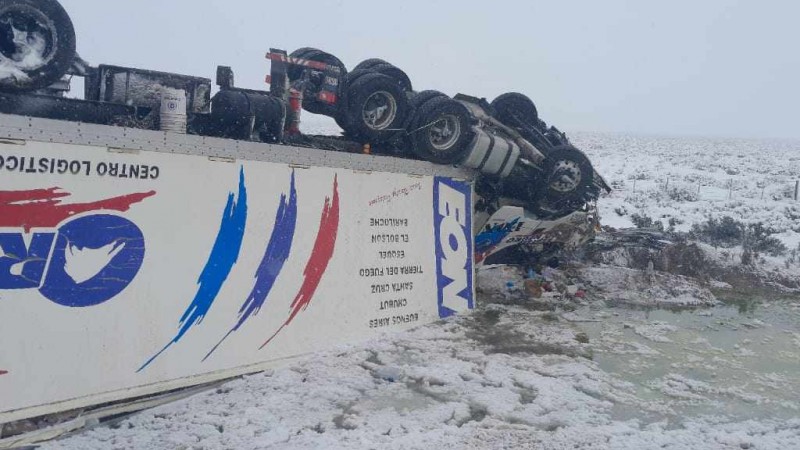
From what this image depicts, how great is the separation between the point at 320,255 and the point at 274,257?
59cm

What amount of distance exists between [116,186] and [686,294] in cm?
878

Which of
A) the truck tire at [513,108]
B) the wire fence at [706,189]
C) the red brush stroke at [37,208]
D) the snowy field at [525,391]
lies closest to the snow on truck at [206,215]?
the red brush stroke at [37,208]

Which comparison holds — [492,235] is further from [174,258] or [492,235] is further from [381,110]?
[174,258]

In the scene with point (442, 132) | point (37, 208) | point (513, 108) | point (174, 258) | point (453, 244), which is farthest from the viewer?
point (513, 108)

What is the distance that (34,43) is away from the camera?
4.57m

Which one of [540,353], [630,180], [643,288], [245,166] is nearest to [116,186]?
[245,166]

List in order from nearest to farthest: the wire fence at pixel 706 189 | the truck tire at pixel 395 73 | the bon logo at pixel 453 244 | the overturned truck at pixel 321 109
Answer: the overturned truck at pixel 321 109
the truck tire at pixel 395 73
the bon logo at pixel 453 244
the wire fence at pixel 706 189

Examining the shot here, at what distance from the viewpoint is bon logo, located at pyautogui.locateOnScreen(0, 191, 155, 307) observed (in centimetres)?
405

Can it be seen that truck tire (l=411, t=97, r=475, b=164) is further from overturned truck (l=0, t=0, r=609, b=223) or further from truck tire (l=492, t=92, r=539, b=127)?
truck tire (l=492, t=92, r=539, b=127)

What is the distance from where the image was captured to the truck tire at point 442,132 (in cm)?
729

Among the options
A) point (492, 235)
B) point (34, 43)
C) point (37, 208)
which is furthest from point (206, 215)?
point (492, 235)

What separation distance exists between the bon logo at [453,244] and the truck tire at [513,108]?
1.37m

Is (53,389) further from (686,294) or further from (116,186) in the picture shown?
(686,294)

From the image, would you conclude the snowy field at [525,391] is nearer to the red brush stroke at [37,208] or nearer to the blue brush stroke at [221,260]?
the blue brush stroke at [221,260]
